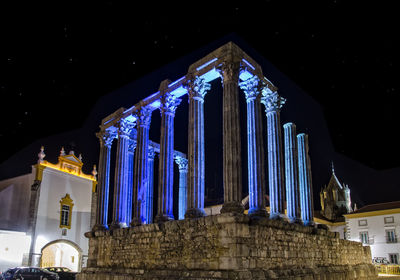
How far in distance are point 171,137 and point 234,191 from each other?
4.93 m

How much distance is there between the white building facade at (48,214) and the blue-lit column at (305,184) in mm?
18515

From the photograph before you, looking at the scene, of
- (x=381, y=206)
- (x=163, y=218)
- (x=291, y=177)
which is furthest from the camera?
(x=381, y=206)

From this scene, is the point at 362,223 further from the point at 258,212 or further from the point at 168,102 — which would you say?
the point at 168,102

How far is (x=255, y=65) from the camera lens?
1500 cm

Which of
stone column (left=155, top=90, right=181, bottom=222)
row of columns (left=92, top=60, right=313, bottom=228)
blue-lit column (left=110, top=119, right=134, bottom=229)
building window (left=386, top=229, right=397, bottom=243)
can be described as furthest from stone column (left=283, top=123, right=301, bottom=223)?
building window (left=386, top=229, right=397, bottom=243)

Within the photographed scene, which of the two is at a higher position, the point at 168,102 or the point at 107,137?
the point at 168,102

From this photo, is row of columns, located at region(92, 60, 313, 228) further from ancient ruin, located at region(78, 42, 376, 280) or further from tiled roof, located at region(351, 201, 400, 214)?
tiled roof, located at region(351, 201, 400, 214)

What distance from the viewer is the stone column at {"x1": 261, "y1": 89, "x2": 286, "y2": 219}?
14.9 metres

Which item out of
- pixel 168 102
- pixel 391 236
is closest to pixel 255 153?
pixel 168 102

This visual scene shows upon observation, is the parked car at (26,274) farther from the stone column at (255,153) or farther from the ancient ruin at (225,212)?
the stone column at (255,153)

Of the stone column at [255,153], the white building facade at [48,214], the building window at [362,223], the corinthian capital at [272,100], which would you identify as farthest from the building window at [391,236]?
the white building facade at [48,214]

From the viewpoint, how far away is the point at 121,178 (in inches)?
741

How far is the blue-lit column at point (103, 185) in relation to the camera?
18884 millimetres

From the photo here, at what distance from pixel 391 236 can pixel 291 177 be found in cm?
2155
